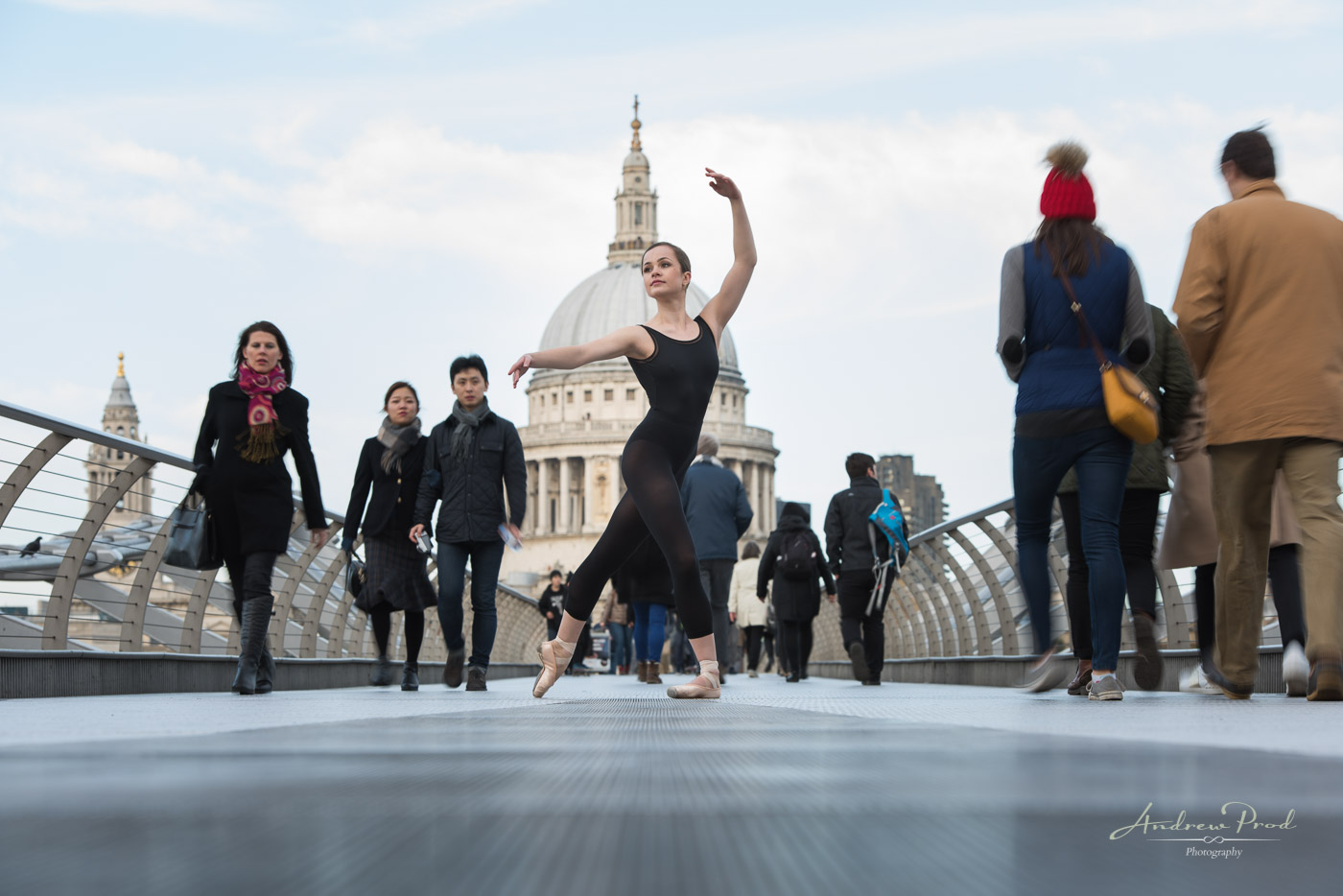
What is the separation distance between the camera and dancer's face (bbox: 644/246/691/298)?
22.2ft

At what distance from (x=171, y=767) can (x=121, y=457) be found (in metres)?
6.75

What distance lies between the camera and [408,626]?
1056cm

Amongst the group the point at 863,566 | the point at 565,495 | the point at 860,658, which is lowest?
the point at 860,658

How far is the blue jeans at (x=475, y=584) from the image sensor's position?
9.52 meters

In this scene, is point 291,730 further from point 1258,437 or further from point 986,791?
point 1258,437

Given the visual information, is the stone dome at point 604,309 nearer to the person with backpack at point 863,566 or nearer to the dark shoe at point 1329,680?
the person with backpack at point 863,566

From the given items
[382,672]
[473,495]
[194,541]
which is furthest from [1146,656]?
[382,672]

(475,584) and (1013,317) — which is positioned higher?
(1013,317)

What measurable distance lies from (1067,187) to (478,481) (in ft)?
13.6

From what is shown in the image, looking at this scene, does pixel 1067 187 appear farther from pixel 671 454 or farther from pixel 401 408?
pixel 401 408

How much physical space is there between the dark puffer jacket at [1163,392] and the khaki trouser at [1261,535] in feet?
3.81

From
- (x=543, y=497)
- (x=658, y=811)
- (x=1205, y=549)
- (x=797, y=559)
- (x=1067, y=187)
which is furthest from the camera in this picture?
(x=543, y=497)

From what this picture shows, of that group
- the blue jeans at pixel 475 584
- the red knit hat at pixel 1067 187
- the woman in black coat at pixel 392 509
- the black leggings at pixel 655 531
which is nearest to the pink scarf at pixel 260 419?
the blue jeans at pixel 475 584

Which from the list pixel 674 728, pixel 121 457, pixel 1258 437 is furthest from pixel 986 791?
pixel 121 457
